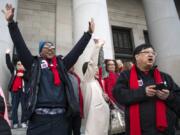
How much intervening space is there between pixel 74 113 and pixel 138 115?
886 mm

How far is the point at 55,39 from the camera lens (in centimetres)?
1348

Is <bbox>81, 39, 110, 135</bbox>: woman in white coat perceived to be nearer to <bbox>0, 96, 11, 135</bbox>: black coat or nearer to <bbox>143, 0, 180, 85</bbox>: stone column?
<bbox>0, 96, 11, 135</bbox>: black coat

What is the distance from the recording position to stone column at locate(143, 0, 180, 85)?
1061cm

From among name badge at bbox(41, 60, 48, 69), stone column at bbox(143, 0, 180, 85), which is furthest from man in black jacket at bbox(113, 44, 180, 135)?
stone column at bbox(143, 0, 180, 85)

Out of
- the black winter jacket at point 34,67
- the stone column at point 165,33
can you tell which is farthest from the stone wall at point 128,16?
the black winter jacket at point 34,67

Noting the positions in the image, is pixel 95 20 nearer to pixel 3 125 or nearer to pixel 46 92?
pixel 46 92

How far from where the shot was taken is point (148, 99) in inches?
134

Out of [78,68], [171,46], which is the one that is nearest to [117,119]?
[78,68]

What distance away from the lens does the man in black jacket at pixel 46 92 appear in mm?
3664

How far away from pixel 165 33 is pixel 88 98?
23.3 feet

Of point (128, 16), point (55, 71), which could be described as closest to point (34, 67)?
point (55, 71)

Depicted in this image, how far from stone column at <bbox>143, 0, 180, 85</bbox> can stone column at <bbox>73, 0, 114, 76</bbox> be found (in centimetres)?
347

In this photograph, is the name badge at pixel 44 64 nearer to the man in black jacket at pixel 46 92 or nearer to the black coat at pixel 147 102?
the man in black jacket at pixel 46 92

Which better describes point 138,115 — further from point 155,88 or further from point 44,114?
point 44,114
